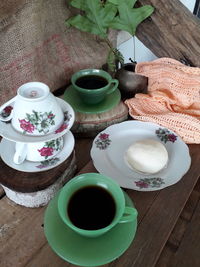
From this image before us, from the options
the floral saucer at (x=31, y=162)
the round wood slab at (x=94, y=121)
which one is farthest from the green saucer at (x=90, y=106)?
the floral saucer at (x=31, y=162)

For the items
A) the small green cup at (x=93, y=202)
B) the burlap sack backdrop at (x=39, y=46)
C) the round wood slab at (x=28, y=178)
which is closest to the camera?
the small green cup at (x=93, y=202)

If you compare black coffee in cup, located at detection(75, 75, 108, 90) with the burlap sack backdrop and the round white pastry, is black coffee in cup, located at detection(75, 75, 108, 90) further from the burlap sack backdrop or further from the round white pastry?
the round white pastry

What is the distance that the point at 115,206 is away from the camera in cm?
51

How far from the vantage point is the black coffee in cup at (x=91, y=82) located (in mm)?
780

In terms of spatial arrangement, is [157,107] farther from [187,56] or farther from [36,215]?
[36,215]

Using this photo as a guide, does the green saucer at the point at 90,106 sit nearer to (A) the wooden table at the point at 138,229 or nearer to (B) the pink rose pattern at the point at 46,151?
(A) the wooden table at the point at 138,229

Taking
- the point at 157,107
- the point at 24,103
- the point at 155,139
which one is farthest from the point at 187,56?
the point at 24,103

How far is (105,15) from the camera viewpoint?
2.66 ft

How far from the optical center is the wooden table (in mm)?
540

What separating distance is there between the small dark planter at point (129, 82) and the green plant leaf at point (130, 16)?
12 cm

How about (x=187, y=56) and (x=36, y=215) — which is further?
(x=187, y=56)

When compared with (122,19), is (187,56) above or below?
below

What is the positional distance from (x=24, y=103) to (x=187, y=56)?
0.56 metres

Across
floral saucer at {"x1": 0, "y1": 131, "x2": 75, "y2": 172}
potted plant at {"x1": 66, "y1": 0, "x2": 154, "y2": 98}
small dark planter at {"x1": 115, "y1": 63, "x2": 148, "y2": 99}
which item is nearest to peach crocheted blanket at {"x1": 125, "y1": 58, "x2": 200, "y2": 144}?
small dark planter at {"x1": 115, "y1": 63, "x2": 148, "y2": 99}
